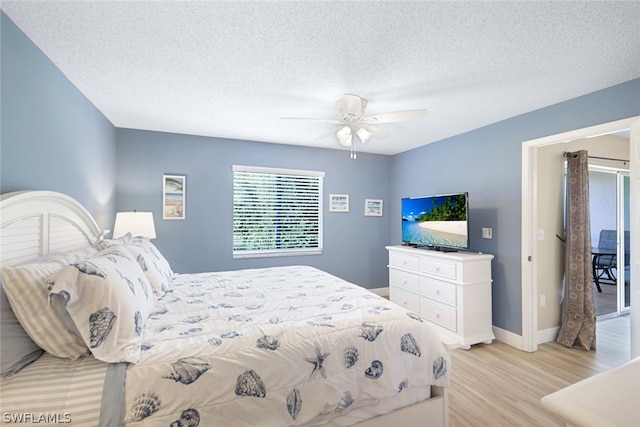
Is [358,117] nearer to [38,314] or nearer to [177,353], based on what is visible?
[177,353]

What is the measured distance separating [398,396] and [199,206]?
3.23 m

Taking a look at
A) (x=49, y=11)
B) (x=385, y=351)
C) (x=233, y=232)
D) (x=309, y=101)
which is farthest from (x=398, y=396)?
(x=233, y=232)

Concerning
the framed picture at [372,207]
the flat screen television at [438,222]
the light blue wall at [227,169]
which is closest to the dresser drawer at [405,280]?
the flat screen television at [438,222]

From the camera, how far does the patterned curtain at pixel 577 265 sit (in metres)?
3.12

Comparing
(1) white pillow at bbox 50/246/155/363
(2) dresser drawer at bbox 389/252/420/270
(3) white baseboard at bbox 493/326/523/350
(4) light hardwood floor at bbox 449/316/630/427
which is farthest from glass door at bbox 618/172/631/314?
(1) white pillow at bbox 50/246/155/363

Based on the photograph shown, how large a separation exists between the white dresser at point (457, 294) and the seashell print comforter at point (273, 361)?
1563 mm

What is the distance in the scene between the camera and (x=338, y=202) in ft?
15.5

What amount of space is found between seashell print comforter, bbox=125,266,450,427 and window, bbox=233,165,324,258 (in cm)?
217

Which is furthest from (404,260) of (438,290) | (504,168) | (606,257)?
(606,257)

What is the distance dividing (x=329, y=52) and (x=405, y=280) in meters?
2.95

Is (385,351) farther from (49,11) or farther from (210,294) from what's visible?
(49,11)

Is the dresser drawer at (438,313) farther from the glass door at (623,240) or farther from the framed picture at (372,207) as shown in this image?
the glass door at (623,240)

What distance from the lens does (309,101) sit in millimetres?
2697

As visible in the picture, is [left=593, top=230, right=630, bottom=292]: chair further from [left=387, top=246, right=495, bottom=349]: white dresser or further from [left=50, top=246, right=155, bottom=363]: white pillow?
[left=50, top=246, right=155, bottom=363]: white pillow
